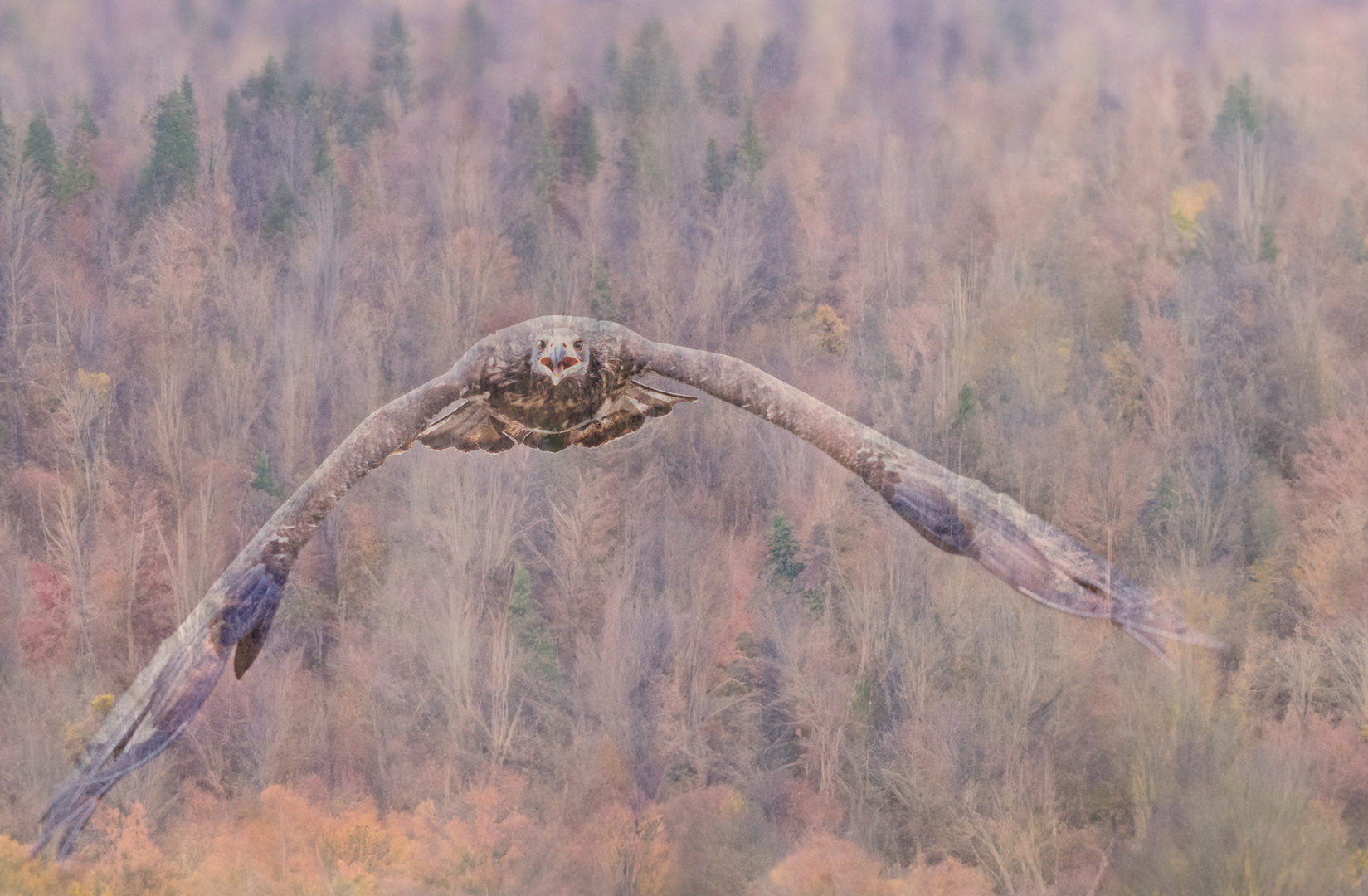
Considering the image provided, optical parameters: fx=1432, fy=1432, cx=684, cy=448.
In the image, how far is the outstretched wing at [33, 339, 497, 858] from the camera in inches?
307

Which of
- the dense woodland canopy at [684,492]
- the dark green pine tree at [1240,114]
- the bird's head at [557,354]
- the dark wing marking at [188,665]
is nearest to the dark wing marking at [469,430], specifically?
the bird's head at [557,354]

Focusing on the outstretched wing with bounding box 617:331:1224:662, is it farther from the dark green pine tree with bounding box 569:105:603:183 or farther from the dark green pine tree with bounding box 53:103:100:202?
the dark green pine tree with bounding box 53:103:100:202

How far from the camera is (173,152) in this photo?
21766mm

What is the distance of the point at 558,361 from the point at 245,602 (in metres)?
2.17

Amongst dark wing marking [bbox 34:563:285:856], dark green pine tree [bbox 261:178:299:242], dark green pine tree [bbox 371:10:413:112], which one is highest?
dark green pine tree [bbox 371:10:413:112]

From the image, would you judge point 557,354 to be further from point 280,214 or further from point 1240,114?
point 1240,114

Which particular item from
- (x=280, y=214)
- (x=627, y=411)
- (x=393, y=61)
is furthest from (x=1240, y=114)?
(x=627, y=411)

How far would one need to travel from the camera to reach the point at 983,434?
846 inches

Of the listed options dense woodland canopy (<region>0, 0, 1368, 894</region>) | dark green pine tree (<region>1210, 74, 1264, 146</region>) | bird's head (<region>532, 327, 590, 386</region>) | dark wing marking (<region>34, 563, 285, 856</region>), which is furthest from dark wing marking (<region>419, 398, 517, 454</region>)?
dark green pine tree (<region>1210, 74, 1264, 146</region>)

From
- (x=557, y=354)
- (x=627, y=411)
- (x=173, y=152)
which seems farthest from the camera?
(x=173, y=152)

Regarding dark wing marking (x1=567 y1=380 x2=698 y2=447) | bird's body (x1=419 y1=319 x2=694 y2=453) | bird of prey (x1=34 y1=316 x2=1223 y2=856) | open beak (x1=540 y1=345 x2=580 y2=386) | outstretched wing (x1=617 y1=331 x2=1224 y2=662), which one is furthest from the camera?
dark wing marking (x1=567 y1=380 x2=698 y2=447)

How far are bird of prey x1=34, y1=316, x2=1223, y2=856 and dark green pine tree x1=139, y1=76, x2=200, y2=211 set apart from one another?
15025mm

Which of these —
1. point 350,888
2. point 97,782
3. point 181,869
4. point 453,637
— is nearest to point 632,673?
point 453,637

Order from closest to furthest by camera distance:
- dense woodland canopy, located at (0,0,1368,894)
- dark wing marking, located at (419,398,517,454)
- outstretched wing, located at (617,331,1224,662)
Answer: outstretched wing, located at (617,331,1224,662) < dark wing marking, located at (419,398,517,454) < dense woodland canopy, located at (0,0,1368,894)
